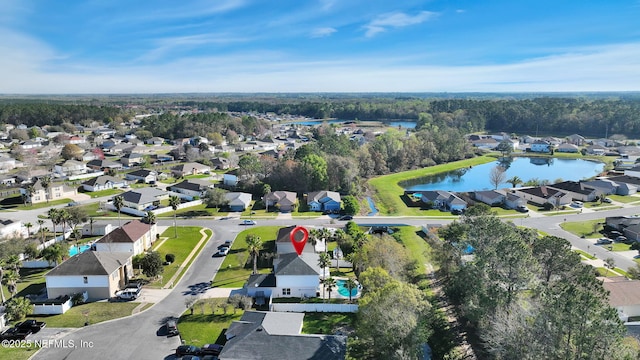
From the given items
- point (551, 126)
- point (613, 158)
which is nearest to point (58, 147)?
point (613, 158)

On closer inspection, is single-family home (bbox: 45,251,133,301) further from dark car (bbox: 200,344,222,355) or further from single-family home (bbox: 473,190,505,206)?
single-family home (bbox: 473,190,505,206)

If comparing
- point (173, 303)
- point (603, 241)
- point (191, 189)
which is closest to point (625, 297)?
point (603, 241)

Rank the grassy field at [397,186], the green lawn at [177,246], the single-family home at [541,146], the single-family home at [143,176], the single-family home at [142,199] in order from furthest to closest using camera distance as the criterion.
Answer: the single-family home at [541,146], the single-family home at [143,176], the grassy field at [397,186], the single-family home at [142,199], the green lawn at [177,246]

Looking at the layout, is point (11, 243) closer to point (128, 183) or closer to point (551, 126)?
point (128, 183)

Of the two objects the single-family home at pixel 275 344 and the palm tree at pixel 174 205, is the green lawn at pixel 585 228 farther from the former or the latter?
the palm tree at pixel 174 205

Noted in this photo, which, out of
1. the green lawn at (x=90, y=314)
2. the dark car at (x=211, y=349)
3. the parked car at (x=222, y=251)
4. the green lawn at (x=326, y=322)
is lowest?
the green lawn at (x=326, y=322)

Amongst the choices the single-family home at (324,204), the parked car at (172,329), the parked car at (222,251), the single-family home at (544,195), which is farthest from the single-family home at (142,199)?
the single-family home at (544,195)
